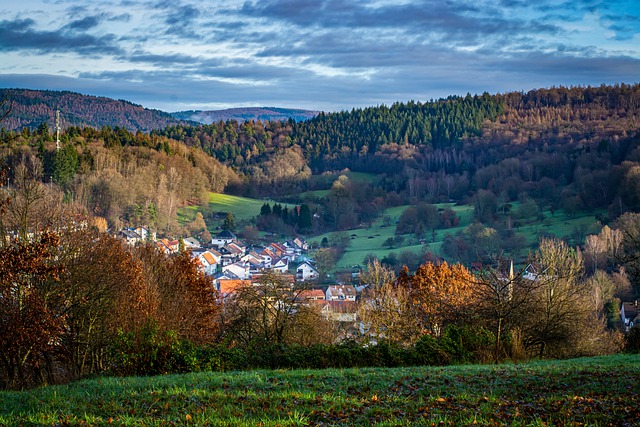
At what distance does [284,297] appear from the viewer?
68.4ft

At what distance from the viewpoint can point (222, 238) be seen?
9094cm

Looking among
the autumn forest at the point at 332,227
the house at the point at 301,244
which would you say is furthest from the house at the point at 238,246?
the house at the point at 301,244

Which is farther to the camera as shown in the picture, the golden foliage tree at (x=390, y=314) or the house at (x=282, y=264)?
the house at (x=282, y=264)

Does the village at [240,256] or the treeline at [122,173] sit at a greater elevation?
the treeline at [122,173]

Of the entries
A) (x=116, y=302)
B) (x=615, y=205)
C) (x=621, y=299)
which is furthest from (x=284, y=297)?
(x=615, y=205)

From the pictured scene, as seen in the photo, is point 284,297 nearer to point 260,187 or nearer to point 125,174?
point 125,174

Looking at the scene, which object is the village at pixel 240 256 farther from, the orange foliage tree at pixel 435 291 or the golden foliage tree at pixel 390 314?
the orange foliage tree at pixel 435 291

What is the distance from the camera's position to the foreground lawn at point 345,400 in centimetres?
735

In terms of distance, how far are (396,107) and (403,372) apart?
571 ft

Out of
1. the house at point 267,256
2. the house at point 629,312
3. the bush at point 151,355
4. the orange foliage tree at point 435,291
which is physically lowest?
the house at point 267,256

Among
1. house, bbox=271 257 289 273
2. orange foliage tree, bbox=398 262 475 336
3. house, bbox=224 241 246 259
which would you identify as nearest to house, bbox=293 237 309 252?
house, bbox=224 241 246 259

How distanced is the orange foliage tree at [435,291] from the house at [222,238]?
198 feet

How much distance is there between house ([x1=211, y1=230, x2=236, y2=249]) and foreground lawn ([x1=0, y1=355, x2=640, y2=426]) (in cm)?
7685

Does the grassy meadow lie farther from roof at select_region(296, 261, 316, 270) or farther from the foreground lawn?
the foreground lawn
